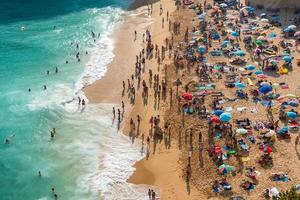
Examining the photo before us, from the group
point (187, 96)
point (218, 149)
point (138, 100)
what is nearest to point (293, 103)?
point (187, 96)

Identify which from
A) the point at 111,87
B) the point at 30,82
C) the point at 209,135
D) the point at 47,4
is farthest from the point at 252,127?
the point at 47,4

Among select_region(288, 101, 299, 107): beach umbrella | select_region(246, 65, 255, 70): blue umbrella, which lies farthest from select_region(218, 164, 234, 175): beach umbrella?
select_region(246, 65, 255, 70): blue umbrella

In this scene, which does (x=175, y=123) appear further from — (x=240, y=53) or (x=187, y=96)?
(x=240, y=53)

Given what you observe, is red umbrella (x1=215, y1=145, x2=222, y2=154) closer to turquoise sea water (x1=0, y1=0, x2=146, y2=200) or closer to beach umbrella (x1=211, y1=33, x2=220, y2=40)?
turquoise sea water (x1=0, y1=0, x2=146, y2=200)

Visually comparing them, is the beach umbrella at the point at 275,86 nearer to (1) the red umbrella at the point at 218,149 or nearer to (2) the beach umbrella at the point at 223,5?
(1) the red umbrella at the point at 218,149

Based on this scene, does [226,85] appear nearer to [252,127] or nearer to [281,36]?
[252,127]

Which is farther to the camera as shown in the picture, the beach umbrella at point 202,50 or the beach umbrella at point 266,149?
the beach umbrella at point 202,50

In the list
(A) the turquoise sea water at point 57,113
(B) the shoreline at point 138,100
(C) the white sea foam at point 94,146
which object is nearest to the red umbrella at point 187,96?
(B) the shoreline at point 138,100
